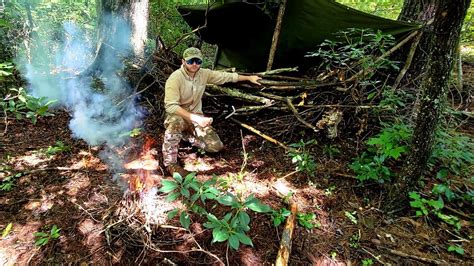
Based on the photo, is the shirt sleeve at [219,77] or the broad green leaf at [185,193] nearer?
the broad green leaf at [185,193]

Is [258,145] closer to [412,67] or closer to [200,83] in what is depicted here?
[200,83]

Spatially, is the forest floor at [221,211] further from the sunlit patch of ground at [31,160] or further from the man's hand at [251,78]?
the man's hand at [251,78]

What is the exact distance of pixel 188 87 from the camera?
11.6 feet

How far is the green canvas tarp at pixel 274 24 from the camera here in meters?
4.02

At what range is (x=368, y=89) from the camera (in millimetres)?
3908

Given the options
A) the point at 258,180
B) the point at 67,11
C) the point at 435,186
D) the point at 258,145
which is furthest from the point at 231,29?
the point at 67,11

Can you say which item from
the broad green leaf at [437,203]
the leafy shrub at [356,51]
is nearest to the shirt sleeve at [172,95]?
the leafy shrub at [356,51]

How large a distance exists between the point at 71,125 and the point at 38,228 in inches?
86.3

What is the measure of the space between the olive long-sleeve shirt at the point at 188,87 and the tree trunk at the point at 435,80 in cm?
231

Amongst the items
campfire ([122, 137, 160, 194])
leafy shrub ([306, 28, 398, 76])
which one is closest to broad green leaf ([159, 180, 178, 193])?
campfire ([122, 137, 160, 194])

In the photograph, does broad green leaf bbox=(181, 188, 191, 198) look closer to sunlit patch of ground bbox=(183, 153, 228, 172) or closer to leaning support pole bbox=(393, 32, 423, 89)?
sunlit patch of ground bbox=(183, 153, 228, 172)

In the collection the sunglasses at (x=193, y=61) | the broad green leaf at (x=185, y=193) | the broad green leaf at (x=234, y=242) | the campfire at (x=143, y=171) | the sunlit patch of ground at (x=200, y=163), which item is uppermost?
the sunglasses at (x=193, y=61)

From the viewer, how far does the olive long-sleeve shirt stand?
338 centimetres

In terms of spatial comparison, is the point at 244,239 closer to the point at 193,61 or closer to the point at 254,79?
the point at 193,61
